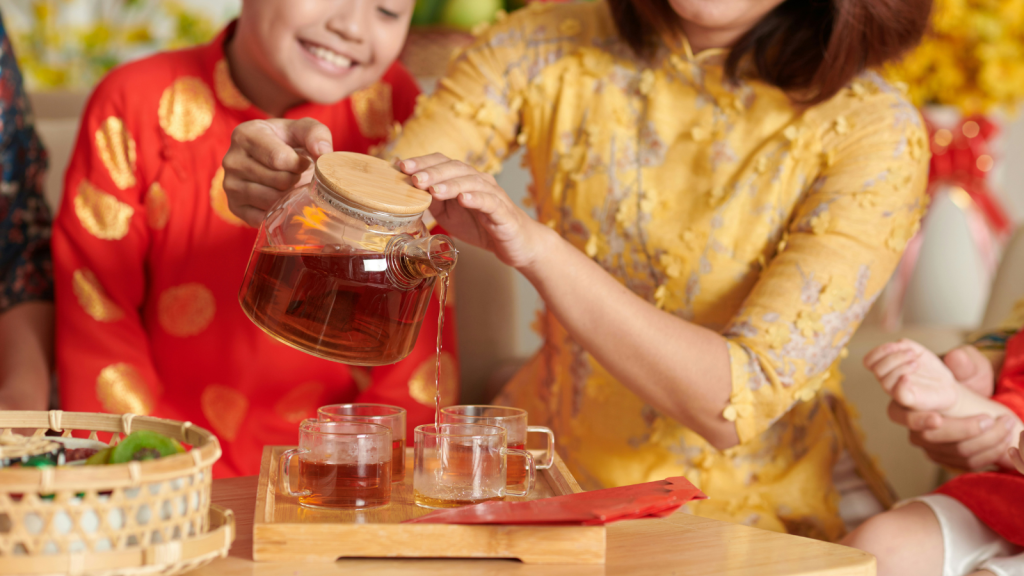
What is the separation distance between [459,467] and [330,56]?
0.72 metres

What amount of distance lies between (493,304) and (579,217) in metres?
0.46

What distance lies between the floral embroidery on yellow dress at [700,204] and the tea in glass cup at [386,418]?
17.5 inches

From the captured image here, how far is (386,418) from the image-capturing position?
2.68 feet

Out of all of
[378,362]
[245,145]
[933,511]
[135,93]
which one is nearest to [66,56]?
[135,93]

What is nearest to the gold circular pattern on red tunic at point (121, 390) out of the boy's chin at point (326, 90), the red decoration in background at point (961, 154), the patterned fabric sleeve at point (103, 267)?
the patterned fabric sleeve at point (103, 267)

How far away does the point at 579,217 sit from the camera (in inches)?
50.8

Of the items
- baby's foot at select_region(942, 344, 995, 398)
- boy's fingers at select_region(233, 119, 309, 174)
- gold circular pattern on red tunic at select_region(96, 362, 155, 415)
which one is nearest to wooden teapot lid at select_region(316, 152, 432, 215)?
Result: boy's fingers at select_region(233, 119, 309, 174)

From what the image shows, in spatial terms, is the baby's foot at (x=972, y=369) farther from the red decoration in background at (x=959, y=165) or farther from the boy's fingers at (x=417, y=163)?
the red decoration in background at (x=959, y=165)

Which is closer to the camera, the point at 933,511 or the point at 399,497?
the point at 399,497

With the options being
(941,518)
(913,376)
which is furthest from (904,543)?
(913,376)

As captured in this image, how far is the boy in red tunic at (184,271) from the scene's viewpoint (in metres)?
1.32

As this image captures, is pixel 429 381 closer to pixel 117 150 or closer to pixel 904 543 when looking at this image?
pixel 117 150

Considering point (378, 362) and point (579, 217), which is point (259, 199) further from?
point (579, 217)

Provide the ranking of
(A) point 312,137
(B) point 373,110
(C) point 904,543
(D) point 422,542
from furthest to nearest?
(B) point 373,110 < (C) point 904,543 < (A) point 312,137 < (D) point 422,542
